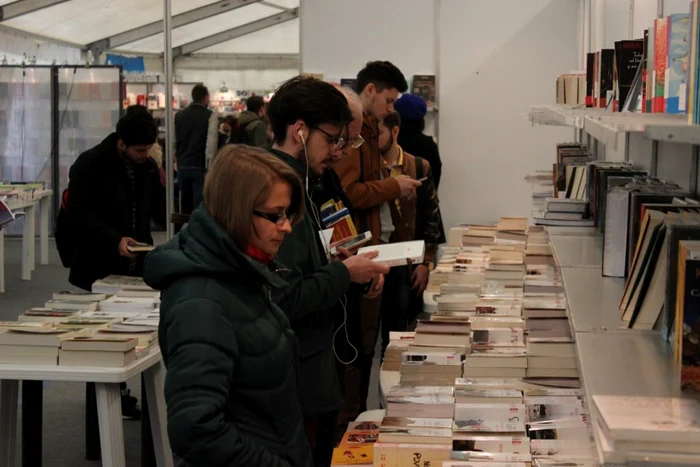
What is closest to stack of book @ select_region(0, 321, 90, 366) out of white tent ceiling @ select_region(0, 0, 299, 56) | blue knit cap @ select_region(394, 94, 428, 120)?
blue knit cap @ select_region(394, 94, 428, 120)

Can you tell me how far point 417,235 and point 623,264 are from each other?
10.4ft

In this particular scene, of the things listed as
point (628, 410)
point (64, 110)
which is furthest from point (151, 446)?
point (64, 110)

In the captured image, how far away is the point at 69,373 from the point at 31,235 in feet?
23.0

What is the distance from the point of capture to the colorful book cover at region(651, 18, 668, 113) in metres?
2.48

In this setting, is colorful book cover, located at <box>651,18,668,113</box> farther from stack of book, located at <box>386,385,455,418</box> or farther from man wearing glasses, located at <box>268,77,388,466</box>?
stack of book, located at <box>386,385,455,418</box>

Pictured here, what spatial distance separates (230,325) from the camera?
2088 millimetres

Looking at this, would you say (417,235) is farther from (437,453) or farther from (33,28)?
(33,28)

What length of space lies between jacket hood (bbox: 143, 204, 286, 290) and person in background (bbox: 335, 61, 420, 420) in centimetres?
194

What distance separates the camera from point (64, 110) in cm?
1123

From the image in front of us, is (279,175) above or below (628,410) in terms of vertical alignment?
above

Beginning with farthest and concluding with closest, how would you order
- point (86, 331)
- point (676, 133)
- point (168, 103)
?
point (168, 103) → point (86, 331) → point (676, 133)

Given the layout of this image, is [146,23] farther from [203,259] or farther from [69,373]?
[203,259]

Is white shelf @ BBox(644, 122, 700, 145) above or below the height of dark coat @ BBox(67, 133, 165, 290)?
above

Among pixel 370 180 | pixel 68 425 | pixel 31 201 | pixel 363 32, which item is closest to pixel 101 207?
pixel 68 425
